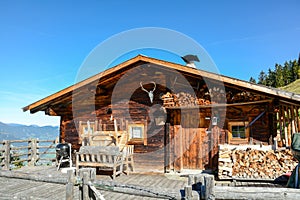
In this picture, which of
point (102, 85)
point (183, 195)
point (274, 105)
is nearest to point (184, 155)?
point (274, 105)

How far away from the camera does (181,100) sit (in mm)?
8625

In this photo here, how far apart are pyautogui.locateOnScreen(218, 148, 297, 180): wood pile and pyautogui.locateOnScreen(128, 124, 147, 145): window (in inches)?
121

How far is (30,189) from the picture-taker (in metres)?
6.91

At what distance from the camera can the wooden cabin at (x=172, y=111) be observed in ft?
26.0

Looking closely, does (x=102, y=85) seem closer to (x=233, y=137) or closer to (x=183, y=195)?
(x=233, y=137)

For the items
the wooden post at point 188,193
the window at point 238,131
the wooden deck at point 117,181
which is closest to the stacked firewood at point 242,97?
the window at point 238,131

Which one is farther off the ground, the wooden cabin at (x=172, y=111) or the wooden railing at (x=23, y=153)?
the wooden cabin at (x=172, y=111)

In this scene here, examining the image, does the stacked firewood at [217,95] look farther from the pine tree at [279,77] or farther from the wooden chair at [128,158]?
the pine tree at [279,77]

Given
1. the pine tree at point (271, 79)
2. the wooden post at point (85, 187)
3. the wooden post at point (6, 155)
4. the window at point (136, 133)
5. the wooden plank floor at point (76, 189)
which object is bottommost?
the wooden plank floor at point (76, 189)

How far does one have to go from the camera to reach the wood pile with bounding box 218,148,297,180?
7.00m

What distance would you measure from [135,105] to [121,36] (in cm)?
284

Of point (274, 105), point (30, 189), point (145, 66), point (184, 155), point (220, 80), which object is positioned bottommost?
point (30, 189)

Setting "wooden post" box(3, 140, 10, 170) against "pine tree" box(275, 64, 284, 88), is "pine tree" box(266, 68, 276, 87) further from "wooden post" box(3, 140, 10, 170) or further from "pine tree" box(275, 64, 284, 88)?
"wooden post" box(3, 140, 10, 170)

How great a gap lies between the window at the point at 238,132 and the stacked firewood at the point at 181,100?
1.25 m
